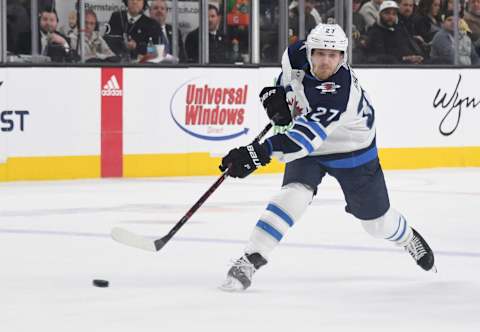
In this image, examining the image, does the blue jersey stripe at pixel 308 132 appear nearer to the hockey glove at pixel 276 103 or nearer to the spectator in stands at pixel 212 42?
the hockey glove at pixel 276 103

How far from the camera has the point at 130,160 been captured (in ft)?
33.5

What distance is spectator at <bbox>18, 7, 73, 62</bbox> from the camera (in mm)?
9656

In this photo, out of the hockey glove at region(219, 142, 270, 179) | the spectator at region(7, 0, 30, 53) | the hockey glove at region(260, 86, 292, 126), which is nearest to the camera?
the hockey glove at region(219, 142, 270, 179)

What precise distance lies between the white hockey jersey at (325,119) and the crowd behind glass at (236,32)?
4769 mm

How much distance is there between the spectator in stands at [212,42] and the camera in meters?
10.5

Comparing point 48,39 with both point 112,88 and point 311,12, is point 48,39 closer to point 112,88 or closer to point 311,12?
point 112,88

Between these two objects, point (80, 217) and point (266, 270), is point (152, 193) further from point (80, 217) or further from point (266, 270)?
point (266, 270)

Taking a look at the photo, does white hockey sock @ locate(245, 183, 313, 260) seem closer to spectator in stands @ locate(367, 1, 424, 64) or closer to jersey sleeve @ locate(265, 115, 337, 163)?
jersey sleeve @ locate(265, 115, 337, 163)

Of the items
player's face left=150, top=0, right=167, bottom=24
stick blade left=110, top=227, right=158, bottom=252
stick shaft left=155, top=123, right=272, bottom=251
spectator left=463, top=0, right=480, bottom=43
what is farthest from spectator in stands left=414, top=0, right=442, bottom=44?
stick blade left=110, top=227, right=158, bottom=252

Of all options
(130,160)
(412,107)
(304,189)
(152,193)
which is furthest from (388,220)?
(412,107)

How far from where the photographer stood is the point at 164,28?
407 inches

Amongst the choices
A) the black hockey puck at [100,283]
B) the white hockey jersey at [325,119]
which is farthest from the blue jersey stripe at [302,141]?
the black hockey puck at [100,283]

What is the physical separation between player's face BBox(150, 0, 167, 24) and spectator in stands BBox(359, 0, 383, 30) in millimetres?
1831

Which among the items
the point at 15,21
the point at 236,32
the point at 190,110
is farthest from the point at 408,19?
the point at 15,21
